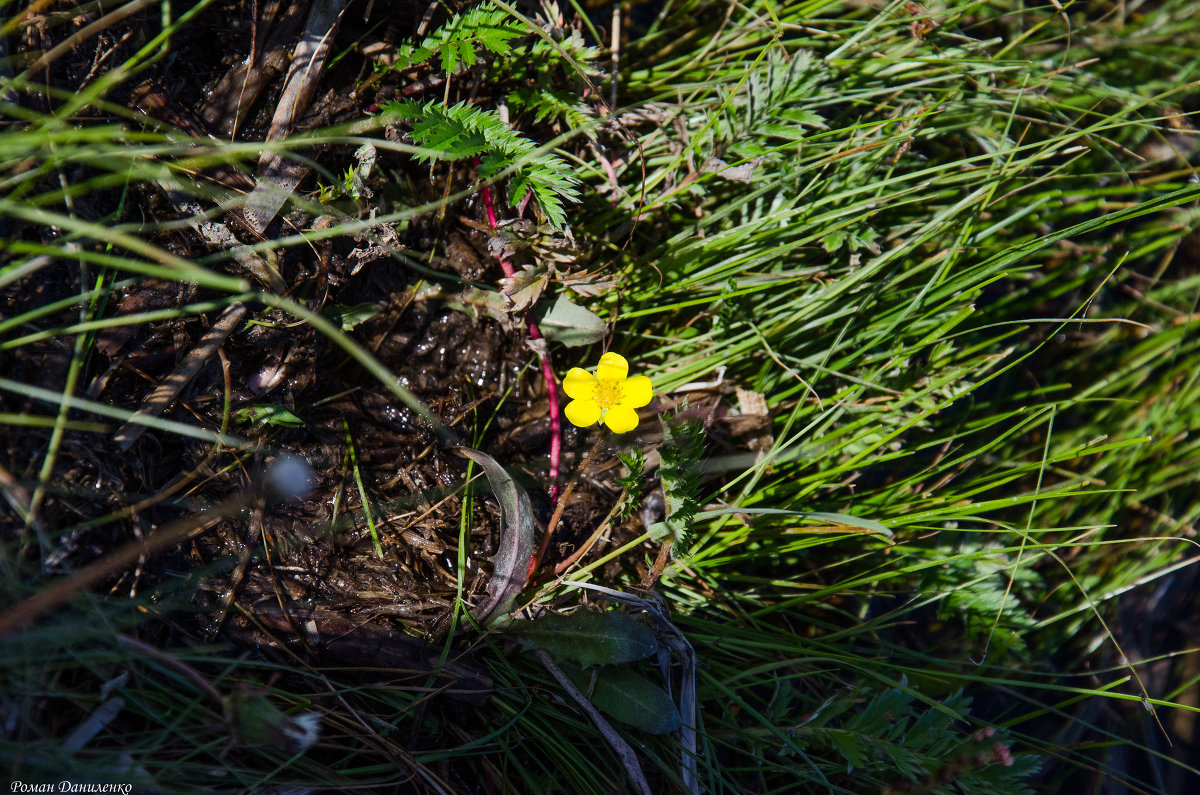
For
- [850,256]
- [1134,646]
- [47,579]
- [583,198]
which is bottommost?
[1134,646]

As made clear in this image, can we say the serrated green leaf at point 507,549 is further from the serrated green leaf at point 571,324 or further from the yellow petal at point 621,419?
the serrated green leaf at point 571,324

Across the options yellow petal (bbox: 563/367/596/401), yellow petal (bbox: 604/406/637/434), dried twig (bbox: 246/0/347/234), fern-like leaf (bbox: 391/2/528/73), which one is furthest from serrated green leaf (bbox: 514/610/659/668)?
fern-like leaf (bbox: 391/2/528/73)

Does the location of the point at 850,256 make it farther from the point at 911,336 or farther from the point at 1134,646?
the point at 1134,646

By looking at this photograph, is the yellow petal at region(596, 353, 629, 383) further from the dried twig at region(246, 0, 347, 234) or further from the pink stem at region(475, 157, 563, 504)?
the dried twig at region(246, 0, 347, 234)

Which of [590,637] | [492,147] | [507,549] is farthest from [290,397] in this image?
[590,637]

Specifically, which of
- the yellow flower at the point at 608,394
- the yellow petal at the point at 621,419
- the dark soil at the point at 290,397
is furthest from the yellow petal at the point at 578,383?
the dark soil at the point at 290,397

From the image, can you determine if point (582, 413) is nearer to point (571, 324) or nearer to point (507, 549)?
point (571, 324)

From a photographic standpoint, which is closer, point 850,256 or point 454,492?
point 454,492

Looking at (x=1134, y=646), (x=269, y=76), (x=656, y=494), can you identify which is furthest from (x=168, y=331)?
(x=1134, y=646)
